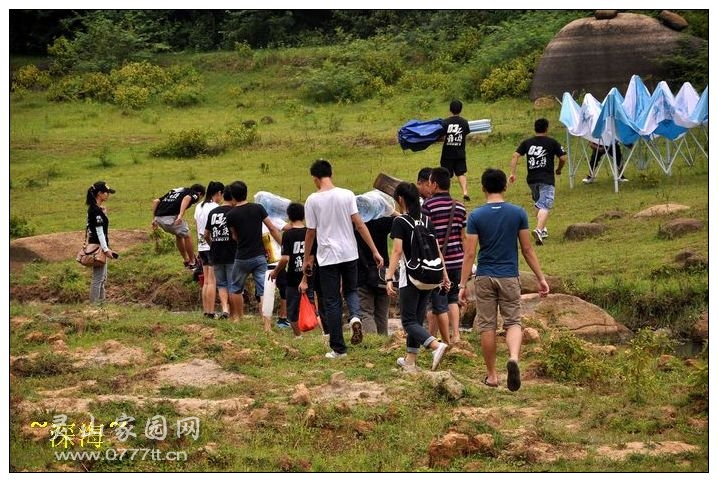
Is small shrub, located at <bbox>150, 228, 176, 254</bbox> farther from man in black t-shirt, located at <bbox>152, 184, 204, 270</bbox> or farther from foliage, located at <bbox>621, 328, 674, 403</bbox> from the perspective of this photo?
foliage, located at <bbox>621, 328, 674, 403</bbox>

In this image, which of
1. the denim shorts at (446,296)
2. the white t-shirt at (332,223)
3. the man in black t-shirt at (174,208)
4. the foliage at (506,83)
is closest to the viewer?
the white t-shirt at (332,223)

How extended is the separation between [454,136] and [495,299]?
6.86m

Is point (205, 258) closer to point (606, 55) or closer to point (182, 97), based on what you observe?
point (606, 55)

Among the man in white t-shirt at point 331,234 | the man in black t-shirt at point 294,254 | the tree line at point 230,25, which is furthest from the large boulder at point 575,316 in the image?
the tree line at point 230,25

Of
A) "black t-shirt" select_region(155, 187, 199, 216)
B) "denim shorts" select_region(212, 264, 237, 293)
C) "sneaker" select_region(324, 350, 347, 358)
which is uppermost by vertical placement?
"black t-shirt" select_region(155, 187, 199, 216)

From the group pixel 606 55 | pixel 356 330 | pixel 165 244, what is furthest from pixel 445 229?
pixel 606 55

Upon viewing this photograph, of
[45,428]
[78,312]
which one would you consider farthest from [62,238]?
[45,428]

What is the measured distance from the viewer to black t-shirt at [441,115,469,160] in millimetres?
15375

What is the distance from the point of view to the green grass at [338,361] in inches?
306

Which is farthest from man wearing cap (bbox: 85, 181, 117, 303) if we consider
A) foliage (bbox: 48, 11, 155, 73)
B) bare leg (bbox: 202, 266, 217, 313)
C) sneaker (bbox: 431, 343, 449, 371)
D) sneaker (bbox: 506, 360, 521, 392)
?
foliage (bbox: 48, 11, 155, 73)

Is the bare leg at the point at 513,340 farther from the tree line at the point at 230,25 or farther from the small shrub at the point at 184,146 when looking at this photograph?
the tree line at the point at 230,25

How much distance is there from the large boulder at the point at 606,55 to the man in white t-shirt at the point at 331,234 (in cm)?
1348

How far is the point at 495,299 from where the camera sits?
8.80m

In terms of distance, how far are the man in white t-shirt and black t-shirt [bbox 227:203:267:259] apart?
1579 mm
